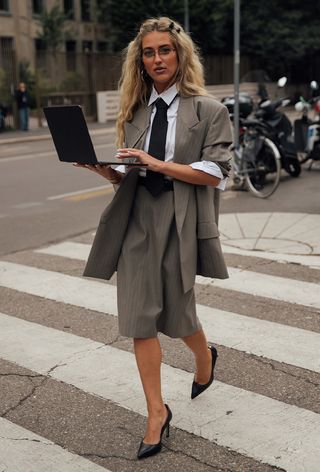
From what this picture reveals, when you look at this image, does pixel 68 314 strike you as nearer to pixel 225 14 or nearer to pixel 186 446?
pixel 186 446

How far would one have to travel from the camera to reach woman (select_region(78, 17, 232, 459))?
9.84 ft

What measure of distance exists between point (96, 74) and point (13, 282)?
2431cm

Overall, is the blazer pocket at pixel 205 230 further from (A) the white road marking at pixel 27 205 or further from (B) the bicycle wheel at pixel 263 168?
(A) the white road marking at pixel 27 205

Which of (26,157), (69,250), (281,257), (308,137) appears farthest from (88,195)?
(26,157)

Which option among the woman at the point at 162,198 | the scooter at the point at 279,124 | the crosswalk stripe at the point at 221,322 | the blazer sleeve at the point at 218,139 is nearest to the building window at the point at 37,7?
the scooter at the point at 279,124

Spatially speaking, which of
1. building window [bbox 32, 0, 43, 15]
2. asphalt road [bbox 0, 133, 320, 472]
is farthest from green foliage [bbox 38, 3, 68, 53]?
asphalt road [bbox 0, 133, 320, 472]

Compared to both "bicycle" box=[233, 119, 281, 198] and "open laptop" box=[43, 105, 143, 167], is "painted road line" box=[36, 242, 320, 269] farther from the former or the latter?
"open laptop" box=[43, 105, 143, 167]

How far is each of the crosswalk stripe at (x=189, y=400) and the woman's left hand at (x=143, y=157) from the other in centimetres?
133

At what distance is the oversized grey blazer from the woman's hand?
0.28ft

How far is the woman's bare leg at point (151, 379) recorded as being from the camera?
120 inches

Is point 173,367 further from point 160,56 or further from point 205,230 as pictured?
point 160,56

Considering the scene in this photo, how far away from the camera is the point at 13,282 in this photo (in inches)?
233

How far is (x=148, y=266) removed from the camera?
9.92 feet

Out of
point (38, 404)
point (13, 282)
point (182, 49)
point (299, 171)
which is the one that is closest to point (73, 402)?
point (38, 404)
